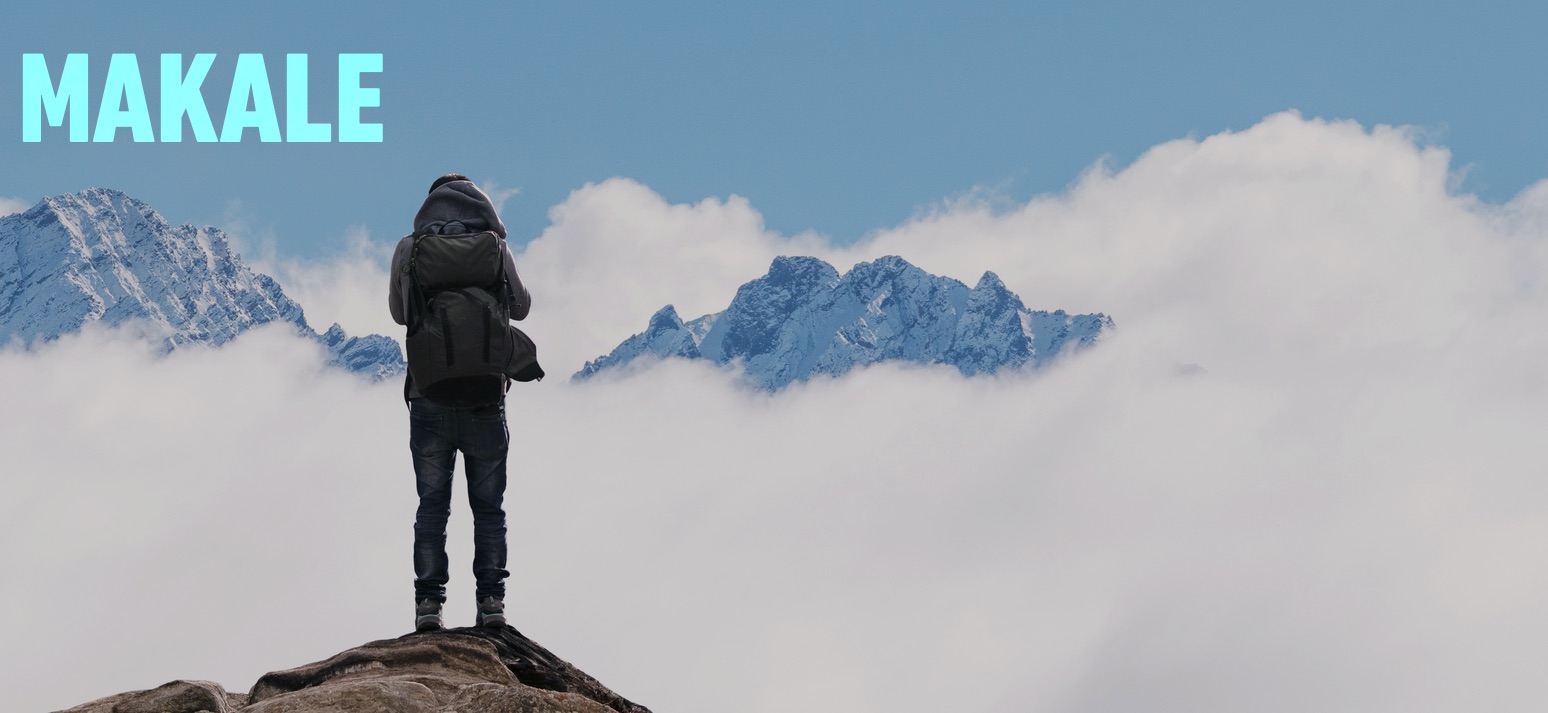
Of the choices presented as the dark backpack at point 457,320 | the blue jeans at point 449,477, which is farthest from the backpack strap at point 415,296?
the blue jeans at point 449,477

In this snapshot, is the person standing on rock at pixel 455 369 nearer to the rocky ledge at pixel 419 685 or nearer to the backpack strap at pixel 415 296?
the backpack strap at pixel 415 296

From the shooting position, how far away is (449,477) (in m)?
12.3

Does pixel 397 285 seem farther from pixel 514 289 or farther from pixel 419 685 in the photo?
pixel 419 685

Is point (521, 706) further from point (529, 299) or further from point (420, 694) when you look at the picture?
point (529, 299)

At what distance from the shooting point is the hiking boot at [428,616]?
12102mm

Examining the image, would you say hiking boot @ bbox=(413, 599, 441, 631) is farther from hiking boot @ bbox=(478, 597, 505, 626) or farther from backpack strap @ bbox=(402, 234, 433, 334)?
backpack strap @ bbox=(402, 234, 433, 334)

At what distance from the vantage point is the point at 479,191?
12375 mm

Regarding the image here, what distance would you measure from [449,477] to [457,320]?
1285mm

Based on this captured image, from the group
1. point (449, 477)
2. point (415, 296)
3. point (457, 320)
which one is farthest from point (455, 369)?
point (449, 477)

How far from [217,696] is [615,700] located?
2843mm

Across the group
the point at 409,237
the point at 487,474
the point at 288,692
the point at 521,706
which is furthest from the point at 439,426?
the point at 521,706

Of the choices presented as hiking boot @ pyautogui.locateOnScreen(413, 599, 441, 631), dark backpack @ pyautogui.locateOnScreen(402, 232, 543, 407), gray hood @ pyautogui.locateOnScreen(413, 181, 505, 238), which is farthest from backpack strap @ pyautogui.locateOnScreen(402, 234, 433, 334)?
hiking boot @ pyautogui.locateOnScreen(413, 599, 441, 631)

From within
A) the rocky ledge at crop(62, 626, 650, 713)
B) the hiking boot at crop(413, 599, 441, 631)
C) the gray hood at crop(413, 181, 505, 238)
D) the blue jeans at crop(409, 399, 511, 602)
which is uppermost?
the gray hood at crop(413, 181, 505, 238)

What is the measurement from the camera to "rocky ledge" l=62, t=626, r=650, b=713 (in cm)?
983
